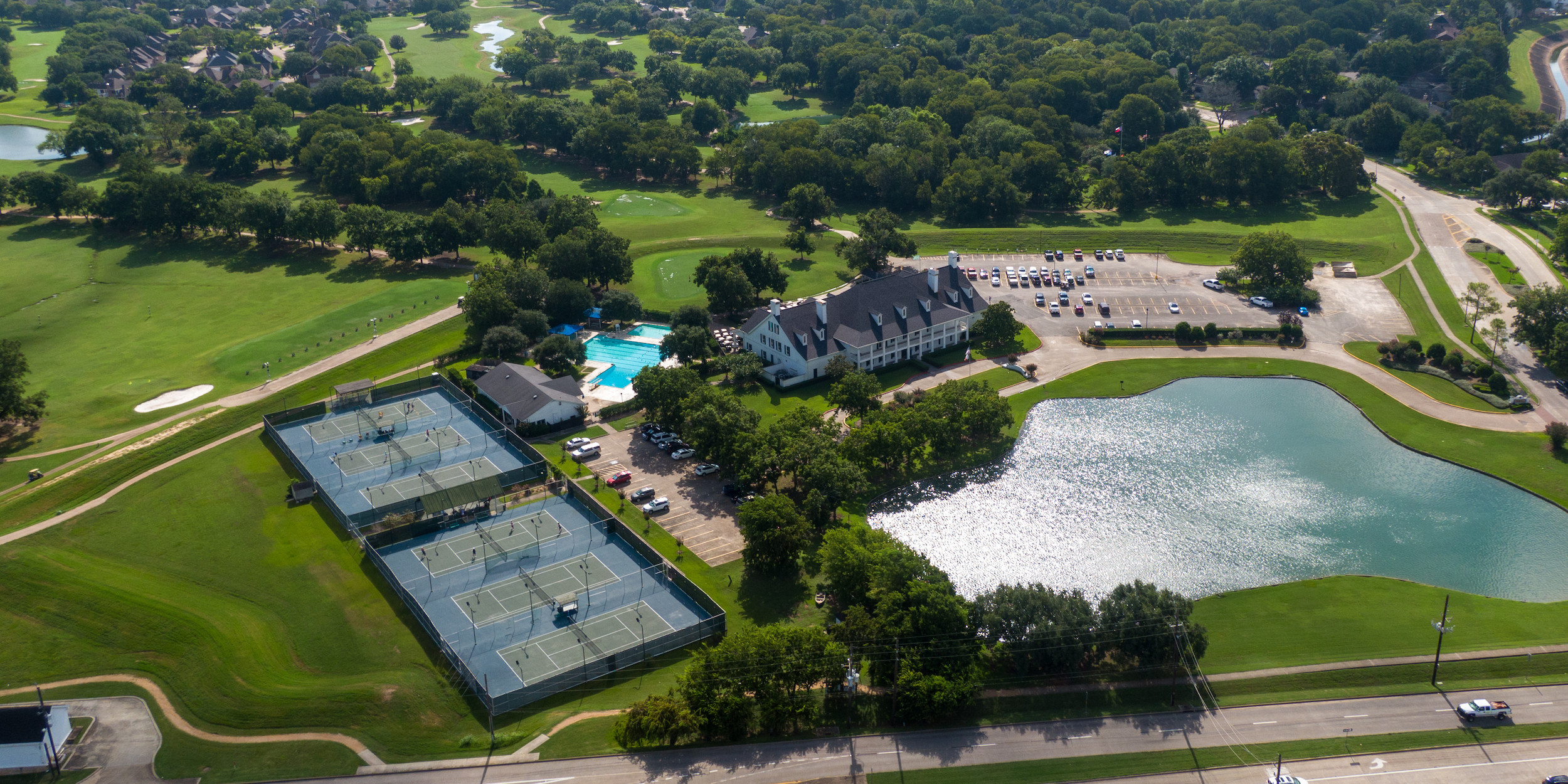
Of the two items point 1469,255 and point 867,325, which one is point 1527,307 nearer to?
point 1469,255

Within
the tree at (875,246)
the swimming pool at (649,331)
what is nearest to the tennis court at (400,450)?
the swimming pool at (649,331)

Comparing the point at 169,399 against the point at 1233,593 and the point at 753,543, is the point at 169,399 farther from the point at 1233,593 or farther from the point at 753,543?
the point at 1233,593

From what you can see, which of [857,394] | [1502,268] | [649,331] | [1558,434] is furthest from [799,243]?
[1502,268]

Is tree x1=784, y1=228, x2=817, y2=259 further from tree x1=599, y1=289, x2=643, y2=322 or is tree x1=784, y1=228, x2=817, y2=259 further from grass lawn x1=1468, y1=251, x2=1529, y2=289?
grass lawn x1=1468, y1=251, x2=1529, y2=289

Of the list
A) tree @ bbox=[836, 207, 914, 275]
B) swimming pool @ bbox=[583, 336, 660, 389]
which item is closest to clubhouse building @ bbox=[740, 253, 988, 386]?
swimming pool @ bbox=[583, 336, 660, 389]

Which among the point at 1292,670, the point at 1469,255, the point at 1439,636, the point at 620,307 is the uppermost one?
the point at 1469,255
